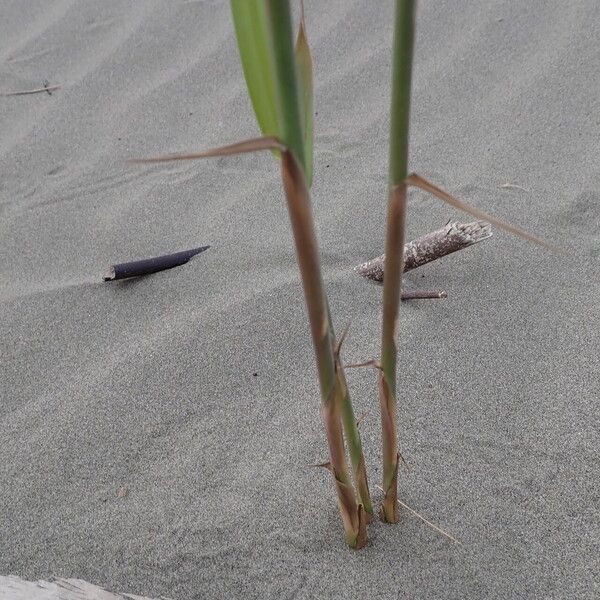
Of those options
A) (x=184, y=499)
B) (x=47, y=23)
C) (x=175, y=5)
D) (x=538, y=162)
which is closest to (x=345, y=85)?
(x=538, y=162)

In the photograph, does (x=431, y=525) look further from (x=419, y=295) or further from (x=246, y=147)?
(x=246, y=147)

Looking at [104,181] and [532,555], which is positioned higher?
[104,181]

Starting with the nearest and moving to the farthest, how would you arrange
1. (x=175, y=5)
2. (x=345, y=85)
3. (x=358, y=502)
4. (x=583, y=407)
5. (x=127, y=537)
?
(x=358, y=502)
(x=127, y=537)
(x=583, y=407)
(x=345, y=85)
(x=175, y=5)

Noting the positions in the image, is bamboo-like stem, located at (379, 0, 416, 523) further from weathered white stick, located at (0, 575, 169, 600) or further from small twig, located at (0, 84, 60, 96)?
small twig, located at (0, 84, 60, 96)

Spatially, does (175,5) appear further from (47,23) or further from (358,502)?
(358,502)

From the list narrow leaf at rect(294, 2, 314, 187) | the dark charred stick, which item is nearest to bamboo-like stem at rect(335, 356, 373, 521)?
narrow leaf at rect(294, 2, 314, 187)

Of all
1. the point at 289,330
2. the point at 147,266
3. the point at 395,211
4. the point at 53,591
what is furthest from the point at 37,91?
the point at 395,211
